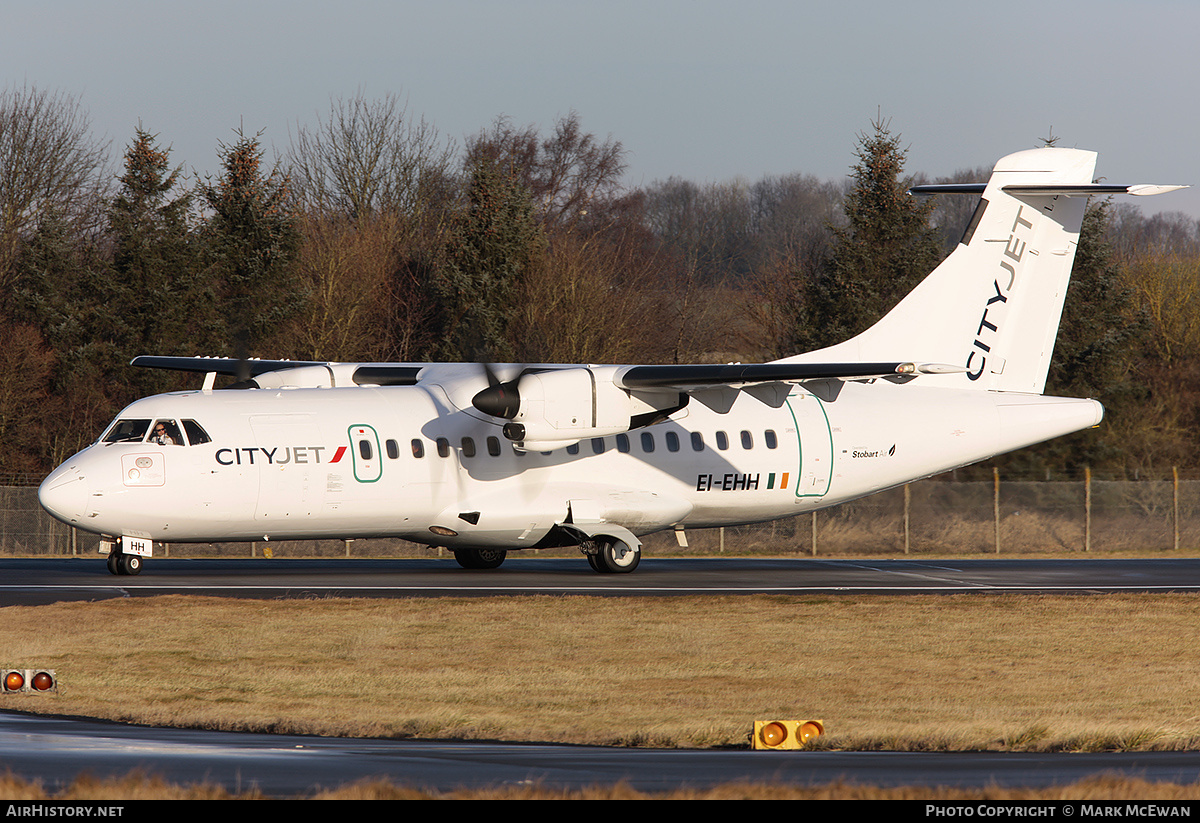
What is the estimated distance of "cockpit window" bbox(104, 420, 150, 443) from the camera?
20.6 meters

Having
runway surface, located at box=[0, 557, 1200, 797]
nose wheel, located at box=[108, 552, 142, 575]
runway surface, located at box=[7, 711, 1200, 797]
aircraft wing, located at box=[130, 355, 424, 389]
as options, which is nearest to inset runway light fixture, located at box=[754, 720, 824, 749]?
runway surface, located at box=[7, 711, 1200, 797]

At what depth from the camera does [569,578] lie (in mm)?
23250

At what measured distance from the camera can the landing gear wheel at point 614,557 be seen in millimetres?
23797

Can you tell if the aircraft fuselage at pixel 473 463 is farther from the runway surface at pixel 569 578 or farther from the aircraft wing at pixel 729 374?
the aircraft wing at pixel 729 374

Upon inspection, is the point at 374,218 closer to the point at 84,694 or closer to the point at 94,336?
the point at 94,336

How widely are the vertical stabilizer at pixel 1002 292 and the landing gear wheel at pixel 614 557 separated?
17.1 ft

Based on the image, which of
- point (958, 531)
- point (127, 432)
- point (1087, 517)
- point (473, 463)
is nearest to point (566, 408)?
point (473, 463)

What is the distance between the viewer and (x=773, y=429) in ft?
80.6

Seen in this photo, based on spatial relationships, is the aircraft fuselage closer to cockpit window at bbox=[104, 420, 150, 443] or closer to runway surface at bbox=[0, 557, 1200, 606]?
cockpit window at bbox=[104, 420, 150, 443]

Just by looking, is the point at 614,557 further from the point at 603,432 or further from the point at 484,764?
the point at 484,764

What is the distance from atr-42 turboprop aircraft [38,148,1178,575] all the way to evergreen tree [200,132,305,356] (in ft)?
55.0

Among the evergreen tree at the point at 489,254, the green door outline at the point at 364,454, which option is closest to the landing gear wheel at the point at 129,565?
the green door outline at the point at 364,454
